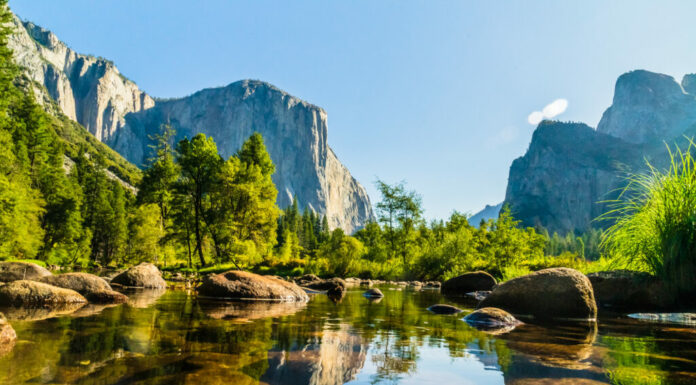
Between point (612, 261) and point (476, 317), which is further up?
point (612, 261)

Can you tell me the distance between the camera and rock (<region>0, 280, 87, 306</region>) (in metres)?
9.71

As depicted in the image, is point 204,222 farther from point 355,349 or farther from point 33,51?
point 33,51

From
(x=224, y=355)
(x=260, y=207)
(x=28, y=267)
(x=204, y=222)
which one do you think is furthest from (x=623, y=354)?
(x=204, y=222)

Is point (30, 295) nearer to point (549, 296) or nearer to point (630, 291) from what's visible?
point (549, 296)

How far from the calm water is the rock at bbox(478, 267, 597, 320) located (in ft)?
4.89

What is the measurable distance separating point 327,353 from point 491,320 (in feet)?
16.1

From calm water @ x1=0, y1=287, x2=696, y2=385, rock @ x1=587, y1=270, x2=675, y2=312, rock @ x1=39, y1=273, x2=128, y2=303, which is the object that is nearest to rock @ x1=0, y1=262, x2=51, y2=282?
rock @ x1=39, y1=273, x2=128, y2=303

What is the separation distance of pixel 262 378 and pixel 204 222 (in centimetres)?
3152

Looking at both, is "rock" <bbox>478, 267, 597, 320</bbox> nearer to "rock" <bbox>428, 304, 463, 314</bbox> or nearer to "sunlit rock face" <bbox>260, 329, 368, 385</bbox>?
"rock" <bbox>428, 304, 463, 314</bbox>

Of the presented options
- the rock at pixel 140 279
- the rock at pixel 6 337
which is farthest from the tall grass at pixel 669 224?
the rock at pixel 140 279

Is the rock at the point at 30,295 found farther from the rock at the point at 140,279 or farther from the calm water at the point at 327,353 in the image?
the rock at the point at 140,279

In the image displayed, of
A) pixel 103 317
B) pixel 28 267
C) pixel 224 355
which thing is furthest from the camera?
pixel 28 267

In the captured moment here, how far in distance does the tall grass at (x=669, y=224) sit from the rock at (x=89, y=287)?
13.6 metres

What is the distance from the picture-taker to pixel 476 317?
8.61m
